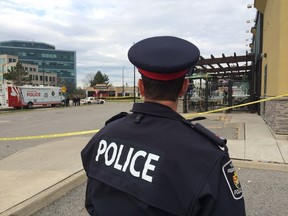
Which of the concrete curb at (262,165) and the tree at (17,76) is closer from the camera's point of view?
the concrete curb at (262,165)

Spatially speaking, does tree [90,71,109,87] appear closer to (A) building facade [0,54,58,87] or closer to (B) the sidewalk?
(A) building facade [0,54,58,87]

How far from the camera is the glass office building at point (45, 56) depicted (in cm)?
13662

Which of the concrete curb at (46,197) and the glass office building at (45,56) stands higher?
the glass office building at (45,56)

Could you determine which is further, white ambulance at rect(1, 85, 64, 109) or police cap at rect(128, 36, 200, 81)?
white ambulance at rect(1, 85, 64, 109)

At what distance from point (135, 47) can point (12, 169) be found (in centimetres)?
609

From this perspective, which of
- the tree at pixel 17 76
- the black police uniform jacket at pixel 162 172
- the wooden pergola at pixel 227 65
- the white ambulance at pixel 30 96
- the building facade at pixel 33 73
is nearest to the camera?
the black police uniform jacket at pixel 162 172

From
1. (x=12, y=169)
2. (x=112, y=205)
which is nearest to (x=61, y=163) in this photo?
(x=12, y=169)

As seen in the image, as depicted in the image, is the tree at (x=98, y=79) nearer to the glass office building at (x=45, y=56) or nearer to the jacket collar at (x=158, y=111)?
the glass office building at (x=45, y=56)

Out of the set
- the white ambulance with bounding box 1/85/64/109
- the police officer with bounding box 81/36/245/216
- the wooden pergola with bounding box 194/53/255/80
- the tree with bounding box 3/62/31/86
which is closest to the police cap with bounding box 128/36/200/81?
the police officer with bounding box 81/36/245/216

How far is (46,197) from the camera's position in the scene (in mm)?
5035

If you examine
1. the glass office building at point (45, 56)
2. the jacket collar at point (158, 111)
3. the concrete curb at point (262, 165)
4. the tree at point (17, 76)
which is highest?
the glass office building at point (45, 56)

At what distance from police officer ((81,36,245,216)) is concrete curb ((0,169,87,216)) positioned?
3.25 meters

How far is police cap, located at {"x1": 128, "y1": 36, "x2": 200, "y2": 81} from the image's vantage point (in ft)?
Result: 4.88

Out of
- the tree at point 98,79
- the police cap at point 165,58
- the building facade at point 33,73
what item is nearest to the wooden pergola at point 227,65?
the police cap at point 165,58
